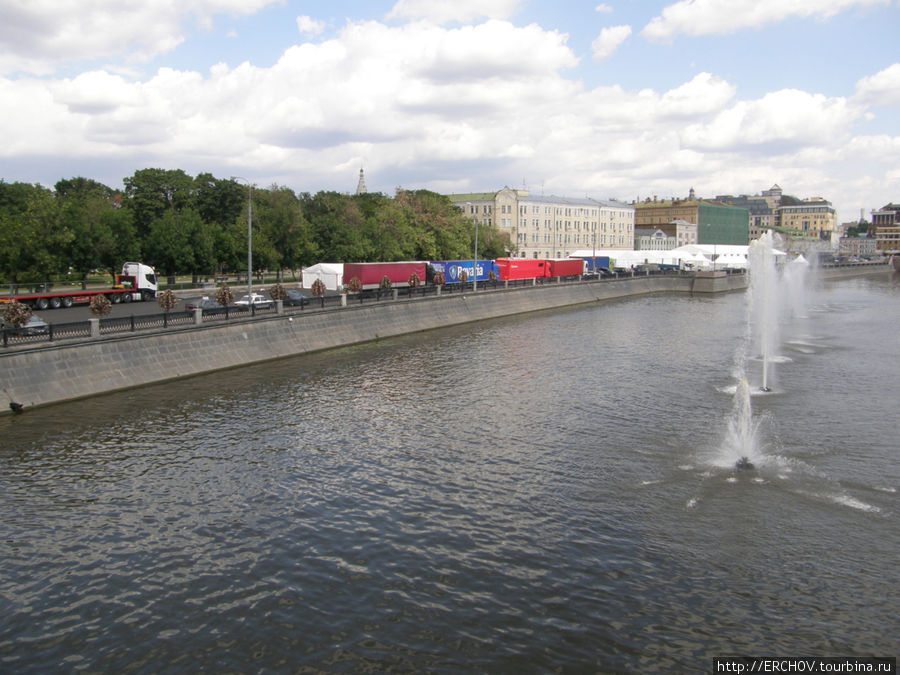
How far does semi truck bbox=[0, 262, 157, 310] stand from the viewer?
170 feet

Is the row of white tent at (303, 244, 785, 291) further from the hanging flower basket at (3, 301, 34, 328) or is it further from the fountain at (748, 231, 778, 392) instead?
the hanging flower basket at (3, 301, 34, 328)

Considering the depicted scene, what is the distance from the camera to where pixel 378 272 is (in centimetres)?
6744

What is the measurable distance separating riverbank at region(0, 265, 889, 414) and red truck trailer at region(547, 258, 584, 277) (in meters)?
22.0

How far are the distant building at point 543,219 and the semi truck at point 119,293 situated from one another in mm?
98272

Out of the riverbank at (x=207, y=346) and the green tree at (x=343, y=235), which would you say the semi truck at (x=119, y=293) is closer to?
the riverbank at (x=207, y=346)

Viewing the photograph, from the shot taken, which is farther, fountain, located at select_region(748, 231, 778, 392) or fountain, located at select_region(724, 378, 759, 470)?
fountain, located at select_region(748, 231, 778, 392)

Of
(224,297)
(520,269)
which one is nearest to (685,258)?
(520,269)

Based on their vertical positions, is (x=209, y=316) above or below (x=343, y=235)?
below

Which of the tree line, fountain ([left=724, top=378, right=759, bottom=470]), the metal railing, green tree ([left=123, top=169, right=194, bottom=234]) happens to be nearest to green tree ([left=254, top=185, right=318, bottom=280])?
the tree line

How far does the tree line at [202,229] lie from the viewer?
207 ft

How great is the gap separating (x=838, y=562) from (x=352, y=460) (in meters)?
14.3

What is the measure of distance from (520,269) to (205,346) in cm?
5333

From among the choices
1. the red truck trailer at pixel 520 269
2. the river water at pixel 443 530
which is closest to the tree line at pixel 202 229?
the red truck trailer at pixel 520 269

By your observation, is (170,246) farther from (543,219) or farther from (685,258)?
(543,219)
